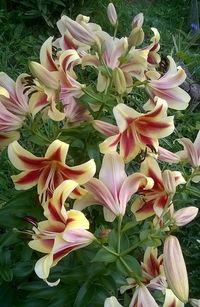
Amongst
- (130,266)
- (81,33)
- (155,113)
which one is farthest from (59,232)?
(81,33)

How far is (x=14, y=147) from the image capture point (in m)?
1.05

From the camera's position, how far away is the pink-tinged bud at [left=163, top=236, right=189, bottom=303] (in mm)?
980

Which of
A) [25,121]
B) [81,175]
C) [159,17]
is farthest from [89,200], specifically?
[159,17]

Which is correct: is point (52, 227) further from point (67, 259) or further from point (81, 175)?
point (67, 259)

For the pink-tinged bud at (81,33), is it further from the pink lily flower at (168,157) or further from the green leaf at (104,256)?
the green leaf at (104,256)

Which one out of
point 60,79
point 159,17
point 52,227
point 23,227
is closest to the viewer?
point 52,227

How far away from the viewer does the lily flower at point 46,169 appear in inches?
40.0

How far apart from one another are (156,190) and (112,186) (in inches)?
3.3

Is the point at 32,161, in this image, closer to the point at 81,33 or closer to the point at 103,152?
the point at 103,152

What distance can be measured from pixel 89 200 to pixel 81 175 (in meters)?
0.06

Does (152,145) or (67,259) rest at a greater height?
(152,145)

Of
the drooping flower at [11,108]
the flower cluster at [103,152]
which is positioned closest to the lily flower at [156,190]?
the flower cluster at [103,152]

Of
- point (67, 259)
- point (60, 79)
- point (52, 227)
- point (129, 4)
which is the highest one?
point (60, 79)

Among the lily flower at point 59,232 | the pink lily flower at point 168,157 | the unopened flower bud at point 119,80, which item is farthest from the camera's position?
the pink lily flower at point 168,157
